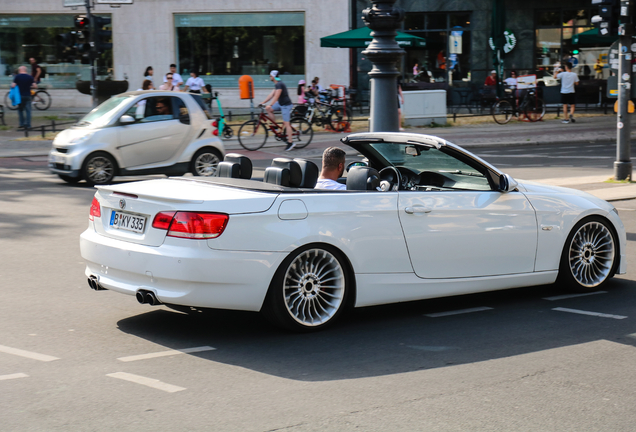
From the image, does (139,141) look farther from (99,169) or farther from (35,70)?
(35,70)

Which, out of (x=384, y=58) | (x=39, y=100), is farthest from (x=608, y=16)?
(x=39, y=100)

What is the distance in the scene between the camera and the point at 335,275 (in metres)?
5.63

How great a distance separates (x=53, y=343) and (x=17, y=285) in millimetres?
1939

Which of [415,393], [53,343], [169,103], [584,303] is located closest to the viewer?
[415,393]

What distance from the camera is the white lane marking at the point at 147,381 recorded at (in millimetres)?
4484

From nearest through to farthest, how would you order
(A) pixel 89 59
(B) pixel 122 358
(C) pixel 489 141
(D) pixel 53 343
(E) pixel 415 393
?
(E) pixel 415 393 < (B) pixel 122 358 < (D) pixel 53 343 < (A) pixel 89 59 < (C) pixel 489 141

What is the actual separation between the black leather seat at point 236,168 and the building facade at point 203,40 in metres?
27.8

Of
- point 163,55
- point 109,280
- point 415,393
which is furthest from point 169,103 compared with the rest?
point 163,55

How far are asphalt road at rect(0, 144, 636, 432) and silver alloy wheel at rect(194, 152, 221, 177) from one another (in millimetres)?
8012

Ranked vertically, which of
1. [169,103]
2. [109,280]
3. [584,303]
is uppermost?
[169,103]

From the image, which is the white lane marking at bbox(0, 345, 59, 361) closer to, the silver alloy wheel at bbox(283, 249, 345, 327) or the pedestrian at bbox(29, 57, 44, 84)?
the silver alloy wheel at bbox(283, 249, 345, 327)

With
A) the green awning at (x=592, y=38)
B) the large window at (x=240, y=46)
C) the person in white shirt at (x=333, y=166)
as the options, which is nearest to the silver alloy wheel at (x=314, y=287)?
the person in white shirt at (x=333, y=166)

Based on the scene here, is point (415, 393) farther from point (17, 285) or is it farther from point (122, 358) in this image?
point (17, 285)

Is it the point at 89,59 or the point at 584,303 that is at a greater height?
the point at 89,59
